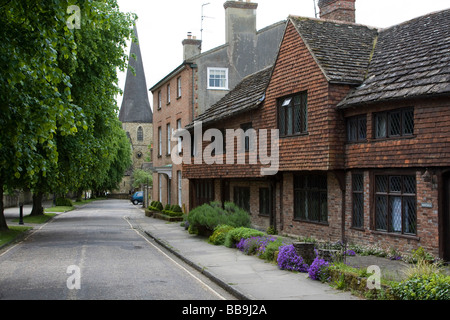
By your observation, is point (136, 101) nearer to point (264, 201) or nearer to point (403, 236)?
point (264, 201)

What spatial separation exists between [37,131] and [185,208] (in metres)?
24.0

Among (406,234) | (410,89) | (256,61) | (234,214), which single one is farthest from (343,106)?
(256,61)

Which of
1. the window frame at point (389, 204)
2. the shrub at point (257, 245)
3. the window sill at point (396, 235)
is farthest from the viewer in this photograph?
the shrub at point (257, 245)

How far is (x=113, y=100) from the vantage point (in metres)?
23.4

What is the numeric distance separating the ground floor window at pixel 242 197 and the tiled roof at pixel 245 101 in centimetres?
368

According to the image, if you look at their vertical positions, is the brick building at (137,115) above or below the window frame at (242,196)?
above

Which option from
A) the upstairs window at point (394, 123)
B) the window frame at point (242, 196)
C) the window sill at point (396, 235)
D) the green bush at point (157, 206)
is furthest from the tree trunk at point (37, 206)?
the upstairs window at point (394, 123)

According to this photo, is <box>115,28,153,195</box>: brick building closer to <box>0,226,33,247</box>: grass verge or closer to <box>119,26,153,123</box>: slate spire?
<box>119,26,153,123</box>: slate spire

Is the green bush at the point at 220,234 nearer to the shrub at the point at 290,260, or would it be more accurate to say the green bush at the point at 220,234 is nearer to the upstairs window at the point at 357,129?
the upstairs window at the point at 357,129

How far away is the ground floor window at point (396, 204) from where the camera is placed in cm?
1321

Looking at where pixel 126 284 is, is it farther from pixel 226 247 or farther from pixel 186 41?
pixel 186 41

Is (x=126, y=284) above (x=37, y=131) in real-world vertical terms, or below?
below

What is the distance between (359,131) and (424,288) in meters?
8.33
